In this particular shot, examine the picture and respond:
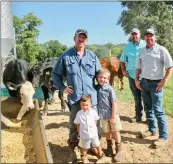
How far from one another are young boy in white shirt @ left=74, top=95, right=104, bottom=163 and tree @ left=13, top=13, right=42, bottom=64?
73.0ft

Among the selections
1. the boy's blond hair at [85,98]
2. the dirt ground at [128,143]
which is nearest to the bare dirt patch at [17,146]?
the dirt ground at [128,143]

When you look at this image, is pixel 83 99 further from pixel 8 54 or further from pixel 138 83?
pixel 8 54

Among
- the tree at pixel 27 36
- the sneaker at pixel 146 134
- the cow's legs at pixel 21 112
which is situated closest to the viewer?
the sneaker at pixel 146 134

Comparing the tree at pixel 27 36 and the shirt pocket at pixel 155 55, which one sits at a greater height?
the tree at pixel 27 36

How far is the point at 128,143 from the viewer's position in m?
3.80

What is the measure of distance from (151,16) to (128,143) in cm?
1605

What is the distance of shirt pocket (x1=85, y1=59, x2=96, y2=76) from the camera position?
316 cm

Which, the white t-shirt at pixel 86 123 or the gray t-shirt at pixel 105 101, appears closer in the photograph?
the white t-shirt at pixel 86 123

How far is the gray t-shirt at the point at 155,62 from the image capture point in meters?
3.48

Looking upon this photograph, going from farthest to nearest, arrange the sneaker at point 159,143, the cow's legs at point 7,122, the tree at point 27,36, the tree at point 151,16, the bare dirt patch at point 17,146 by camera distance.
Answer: the tree at point 27,36
the tree at point 151,16
the cow's legs at point 7,122
the sneaker at point 159,143
the bare dirt patch at point 17,146

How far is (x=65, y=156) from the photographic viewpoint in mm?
3436

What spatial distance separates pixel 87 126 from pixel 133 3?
1675 cm

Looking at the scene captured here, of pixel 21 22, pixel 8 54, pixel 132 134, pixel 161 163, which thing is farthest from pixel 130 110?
pixel 21 22

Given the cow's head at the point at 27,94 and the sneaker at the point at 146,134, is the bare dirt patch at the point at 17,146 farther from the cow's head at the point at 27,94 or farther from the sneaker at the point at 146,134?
the sneaker at the point at 146,134
